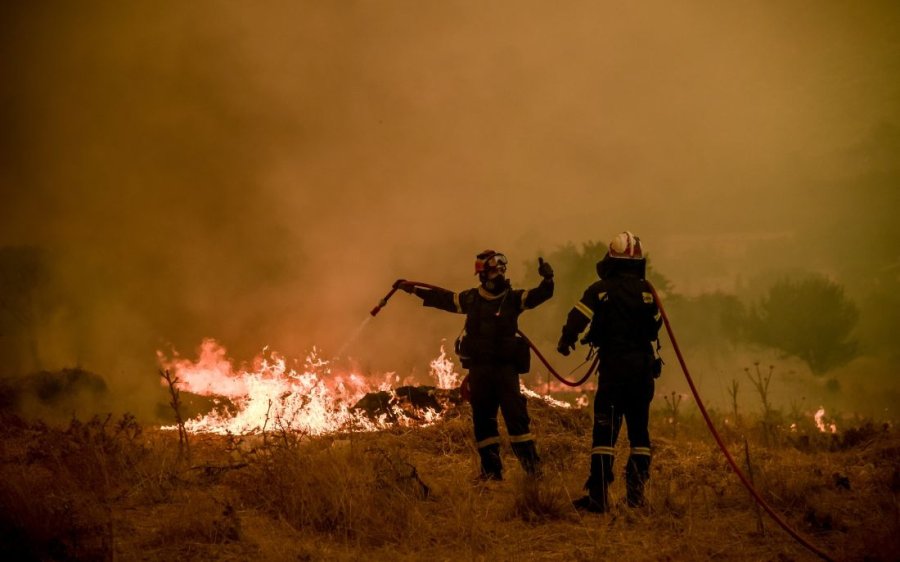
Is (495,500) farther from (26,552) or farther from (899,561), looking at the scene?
(26,552)

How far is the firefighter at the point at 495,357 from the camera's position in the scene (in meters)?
7.41

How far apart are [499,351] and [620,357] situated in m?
1.58

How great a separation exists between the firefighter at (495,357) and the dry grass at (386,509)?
481mm

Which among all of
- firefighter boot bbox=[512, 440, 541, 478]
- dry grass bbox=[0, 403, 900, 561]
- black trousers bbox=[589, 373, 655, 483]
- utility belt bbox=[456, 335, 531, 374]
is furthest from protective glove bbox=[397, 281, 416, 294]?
black trousers bbox=[589, 373, 655, 483]

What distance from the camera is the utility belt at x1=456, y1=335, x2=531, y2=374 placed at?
7.51 m

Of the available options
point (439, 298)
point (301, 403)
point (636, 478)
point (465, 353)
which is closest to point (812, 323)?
point (301, 403)

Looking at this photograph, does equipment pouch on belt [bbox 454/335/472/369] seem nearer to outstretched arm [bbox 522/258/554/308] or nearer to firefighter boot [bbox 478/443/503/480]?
outstretched arm [bbox 522/258/554/308]

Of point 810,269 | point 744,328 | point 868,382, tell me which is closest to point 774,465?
point 744,328

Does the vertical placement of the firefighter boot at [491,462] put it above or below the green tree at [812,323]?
below

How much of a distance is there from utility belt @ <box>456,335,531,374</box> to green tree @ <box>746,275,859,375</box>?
39.3 meters

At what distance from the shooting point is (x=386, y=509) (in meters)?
5.98

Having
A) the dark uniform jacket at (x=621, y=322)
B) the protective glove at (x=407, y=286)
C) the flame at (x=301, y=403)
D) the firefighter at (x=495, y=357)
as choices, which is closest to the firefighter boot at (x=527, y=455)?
the firefighter at (x=495, y=357)

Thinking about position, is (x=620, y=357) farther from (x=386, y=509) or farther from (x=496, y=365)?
(x=386, y=509)

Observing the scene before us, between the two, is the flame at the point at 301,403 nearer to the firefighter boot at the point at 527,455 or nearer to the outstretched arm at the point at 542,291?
the firefighter boot at the point at 527,455
